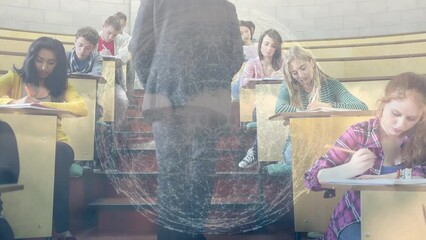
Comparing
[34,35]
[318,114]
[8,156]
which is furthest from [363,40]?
[8,156]

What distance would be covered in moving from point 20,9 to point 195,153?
0.70 m

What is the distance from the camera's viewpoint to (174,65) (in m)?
1.34

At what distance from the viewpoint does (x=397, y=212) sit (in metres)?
1.25

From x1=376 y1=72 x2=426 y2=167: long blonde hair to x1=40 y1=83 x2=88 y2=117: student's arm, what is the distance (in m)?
0.85

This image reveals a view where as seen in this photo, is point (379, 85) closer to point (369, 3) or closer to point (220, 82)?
point (369, 3)

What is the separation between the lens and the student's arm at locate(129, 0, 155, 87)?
1343mm

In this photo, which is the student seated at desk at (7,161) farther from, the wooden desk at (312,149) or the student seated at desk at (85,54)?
the wooden desk at (312,149)

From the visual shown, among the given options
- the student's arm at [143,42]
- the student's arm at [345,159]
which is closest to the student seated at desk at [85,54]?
the student's arm at [143,42]

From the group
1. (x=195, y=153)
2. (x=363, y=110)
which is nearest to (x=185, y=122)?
(x=195, y=153)

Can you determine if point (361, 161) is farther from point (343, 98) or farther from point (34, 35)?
point (34, 35)

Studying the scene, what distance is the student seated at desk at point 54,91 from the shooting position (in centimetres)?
135

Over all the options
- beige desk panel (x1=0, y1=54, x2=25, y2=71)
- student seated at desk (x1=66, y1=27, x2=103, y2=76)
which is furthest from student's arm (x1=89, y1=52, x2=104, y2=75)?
beige desk panel (x1=0, y1=54, x2=25, y2=71)

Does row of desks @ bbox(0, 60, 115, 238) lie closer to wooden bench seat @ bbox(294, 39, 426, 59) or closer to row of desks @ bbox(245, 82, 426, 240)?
row of desks @ bbox(245, 82, 426, 240)

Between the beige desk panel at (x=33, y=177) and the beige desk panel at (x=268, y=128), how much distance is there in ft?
1.96
